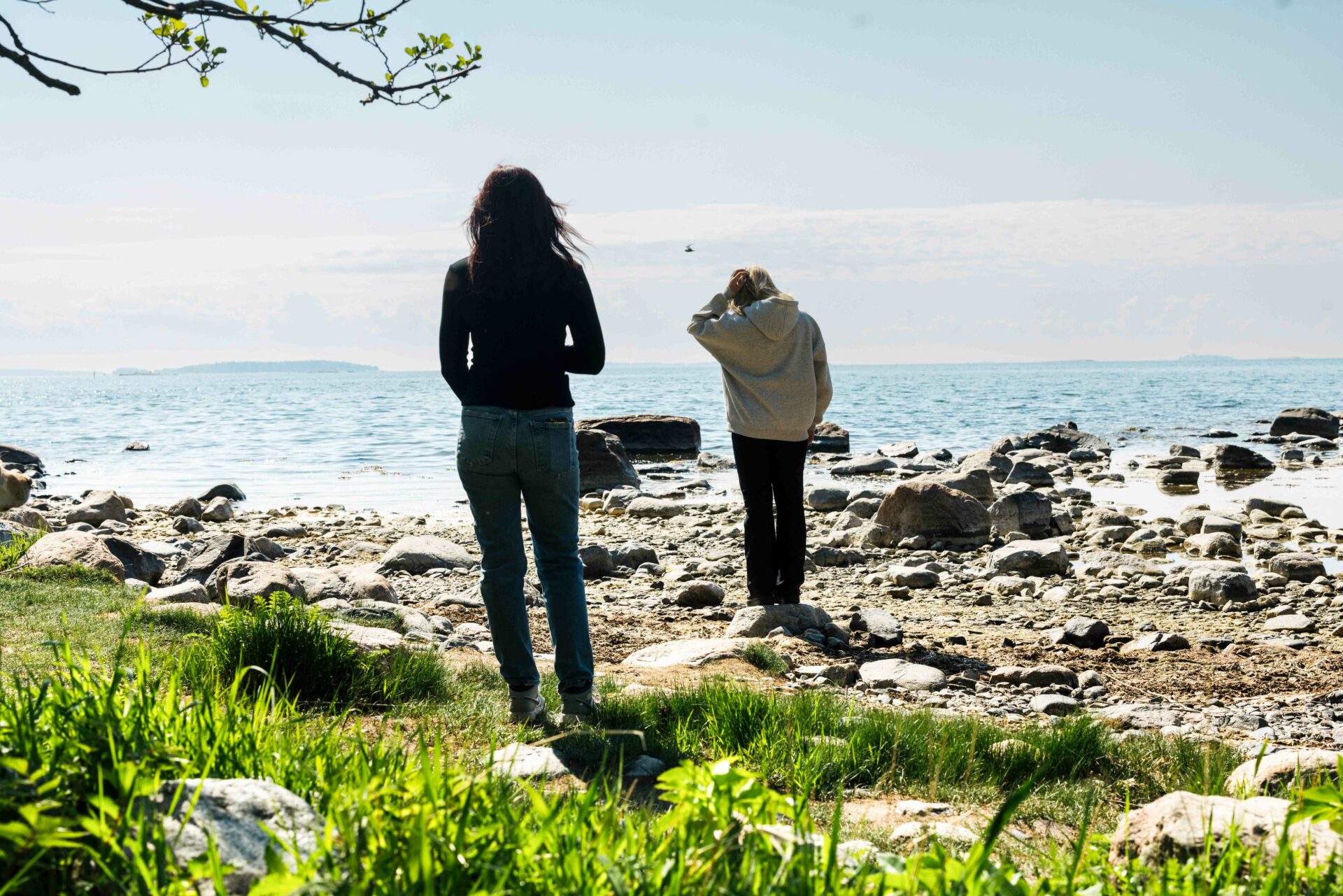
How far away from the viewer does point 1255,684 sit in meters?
5.95

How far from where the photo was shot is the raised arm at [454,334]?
4.47 metres

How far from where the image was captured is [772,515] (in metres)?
7.60

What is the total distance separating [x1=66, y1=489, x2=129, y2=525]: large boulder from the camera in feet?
48.1

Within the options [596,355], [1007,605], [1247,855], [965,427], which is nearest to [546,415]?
[596,355]

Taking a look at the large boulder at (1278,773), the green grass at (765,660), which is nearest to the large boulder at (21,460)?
the green grass at (765,660)

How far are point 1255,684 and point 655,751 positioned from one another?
3.91m

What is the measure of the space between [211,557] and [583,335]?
22.2 ft

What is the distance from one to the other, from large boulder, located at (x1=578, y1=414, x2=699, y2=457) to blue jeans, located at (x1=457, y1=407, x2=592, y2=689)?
21916mm

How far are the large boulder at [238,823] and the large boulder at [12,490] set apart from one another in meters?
13.0

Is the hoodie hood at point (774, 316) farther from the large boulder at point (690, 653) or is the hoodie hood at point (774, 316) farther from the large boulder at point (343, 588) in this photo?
the large boulder at point (343, 588)

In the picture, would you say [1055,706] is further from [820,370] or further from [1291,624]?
[1291,624]

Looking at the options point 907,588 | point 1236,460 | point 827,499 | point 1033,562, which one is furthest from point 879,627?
point 1236,460

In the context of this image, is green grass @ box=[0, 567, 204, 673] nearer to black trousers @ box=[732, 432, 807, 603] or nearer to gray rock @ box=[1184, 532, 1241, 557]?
black trousers @ box=[732, 432, 807, 603]

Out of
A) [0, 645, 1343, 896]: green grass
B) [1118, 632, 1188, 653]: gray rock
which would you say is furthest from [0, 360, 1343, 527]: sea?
[0, 645, 1343, 896]: green grass
